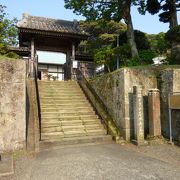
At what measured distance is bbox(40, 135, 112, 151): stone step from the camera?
687 cm

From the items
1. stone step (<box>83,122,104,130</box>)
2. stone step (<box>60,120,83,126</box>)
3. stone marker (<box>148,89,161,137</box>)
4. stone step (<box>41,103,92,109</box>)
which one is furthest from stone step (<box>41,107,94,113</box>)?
stone marker (<box>148,89,161,137</box>)

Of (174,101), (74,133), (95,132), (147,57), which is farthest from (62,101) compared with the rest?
Result: (147,57)

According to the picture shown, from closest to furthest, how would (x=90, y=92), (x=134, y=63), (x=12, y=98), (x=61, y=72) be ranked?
(x=12, y=98) < (x=90, y=92) < (x=134, y=63) < (x=61, y=72)

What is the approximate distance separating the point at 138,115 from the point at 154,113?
55cm

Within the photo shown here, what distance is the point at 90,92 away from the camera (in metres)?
10.4

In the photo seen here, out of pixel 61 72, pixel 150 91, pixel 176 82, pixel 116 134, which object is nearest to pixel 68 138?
pixel 116 134

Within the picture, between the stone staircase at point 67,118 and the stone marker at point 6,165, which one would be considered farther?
the stone staircase at point 67,118

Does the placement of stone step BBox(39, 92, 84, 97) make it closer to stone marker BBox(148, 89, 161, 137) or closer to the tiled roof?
stone marker BBox(148, 89, 161, 137)

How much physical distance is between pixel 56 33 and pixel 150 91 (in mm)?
11361

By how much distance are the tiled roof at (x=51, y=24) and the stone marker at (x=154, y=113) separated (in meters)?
11.3

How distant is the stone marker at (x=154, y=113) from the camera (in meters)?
7.25

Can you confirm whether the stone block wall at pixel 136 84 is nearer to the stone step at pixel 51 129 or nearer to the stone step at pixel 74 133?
the stone step at pixel 74 133

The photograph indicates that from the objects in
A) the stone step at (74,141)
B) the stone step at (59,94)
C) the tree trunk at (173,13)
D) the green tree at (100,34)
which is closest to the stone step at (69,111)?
the stone step at (59,94)

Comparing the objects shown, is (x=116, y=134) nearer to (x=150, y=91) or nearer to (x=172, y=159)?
(x=150, y=91)
